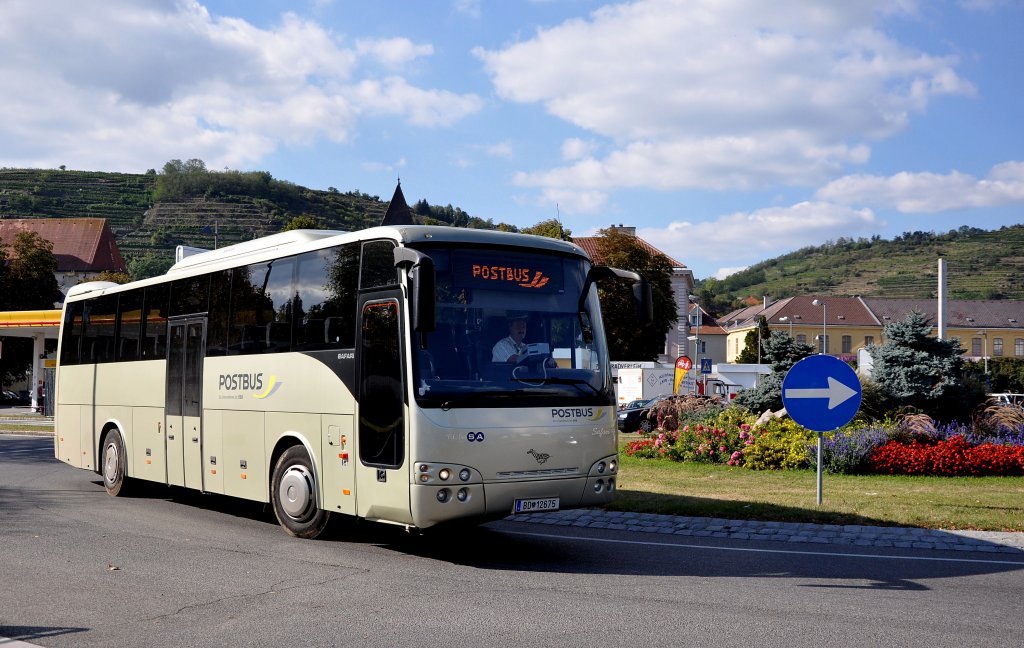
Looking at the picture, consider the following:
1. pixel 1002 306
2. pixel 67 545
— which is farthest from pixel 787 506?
pixel 1002 306

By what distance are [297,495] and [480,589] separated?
344cm

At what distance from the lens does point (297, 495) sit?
10.6m

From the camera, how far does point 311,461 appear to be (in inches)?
410

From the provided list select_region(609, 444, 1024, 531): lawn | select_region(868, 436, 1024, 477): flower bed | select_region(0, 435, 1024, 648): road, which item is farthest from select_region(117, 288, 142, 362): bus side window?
select_region(868, 436, 1024, 477): flower bed

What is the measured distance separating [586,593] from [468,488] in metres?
1.65

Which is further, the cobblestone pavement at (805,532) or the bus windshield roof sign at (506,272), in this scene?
the cobblestone pavement at (805,532)

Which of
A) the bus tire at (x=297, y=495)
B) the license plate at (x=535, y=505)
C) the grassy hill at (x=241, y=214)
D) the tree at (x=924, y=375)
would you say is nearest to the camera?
the license plate at (x=535, y=505)

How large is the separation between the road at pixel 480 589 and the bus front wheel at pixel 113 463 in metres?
3.08

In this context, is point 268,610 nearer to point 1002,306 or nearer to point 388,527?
point 388,527

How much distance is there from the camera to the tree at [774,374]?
69.6 ft

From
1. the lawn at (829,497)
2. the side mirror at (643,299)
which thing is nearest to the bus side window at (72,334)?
the lawn at (829,497)

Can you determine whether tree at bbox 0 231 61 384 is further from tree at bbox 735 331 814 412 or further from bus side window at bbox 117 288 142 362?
tree at bbox 735 331 814 412

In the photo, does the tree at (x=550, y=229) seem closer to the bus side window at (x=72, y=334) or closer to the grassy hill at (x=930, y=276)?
the bus side window at (x=72, y=334)

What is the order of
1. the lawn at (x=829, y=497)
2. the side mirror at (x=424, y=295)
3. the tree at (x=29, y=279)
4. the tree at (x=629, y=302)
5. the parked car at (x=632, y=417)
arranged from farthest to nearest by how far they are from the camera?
the tree at (x=29, y=279), the tree at (x=629, y=302), the parked car at (x=632, y=417), the lawn at (x=829, y=497), the side mirror at (x=424, y=295)
